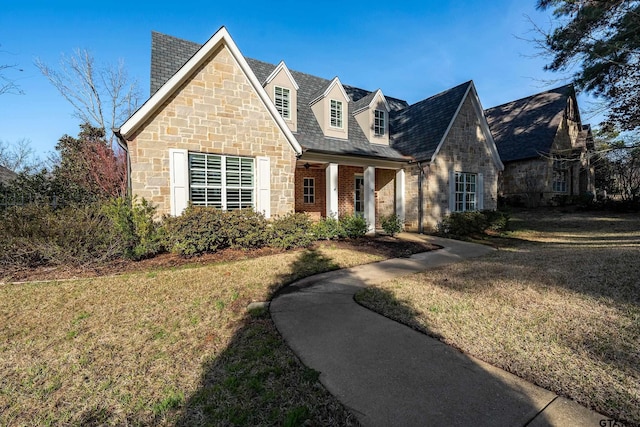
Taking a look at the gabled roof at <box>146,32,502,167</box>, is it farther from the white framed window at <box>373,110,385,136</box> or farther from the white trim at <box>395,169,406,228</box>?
the white trim at <box>395,169,406,228</box>

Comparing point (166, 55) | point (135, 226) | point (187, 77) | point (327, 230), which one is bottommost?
point (327, 230)

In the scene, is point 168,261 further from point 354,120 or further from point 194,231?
point 354,120

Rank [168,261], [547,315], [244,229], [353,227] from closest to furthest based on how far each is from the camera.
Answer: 1. [547,315]
2. [168,261]
3. [244,229]
4. [353,227]

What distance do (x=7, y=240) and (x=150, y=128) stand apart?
13.1 ft

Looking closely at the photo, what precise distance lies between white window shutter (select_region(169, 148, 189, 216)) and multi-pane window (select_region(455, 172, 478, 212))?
12.0m

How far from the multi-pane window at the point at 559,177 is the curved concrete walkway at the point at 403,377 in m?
23.7

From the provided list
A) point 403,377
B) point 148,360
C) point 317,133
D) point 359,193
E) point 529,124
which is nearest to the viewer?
point 403,377

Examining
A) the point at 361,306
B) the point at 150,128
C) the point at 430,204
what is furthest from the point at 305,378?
the point at 430,204

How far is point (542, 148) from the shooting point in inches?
789

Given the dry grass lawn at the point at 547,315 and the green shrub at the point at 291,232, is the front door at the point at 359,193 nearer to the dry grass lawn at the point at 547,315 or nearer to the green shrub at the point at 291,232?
the green shrub at the point at 291,232

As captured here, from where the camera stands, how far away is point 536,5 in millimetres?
11273

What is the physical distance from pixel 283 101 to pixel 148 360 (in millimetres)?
10993

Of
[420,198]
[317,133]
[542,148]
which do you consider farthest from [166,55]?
[542,148]

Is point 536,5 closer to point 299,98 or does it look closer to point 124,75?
point 299,98
